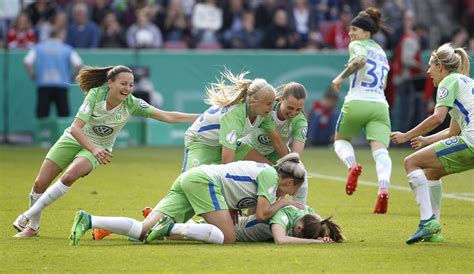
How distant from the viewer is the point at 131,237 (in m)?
9.75

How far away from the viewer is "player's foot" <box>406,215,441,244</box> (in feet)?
32.1

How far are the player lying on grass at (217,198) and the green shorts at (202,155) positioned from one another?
121 cm

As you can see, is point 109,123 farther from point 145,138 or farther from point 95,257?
point 145,138

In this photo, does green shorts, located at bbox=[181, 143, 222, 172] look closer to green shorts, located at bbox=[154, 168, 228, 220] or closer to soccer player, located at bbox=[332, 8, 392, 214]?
green shorts, located at bbox=[154, 168, 228, 220]

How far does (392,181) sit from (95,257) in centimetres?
907

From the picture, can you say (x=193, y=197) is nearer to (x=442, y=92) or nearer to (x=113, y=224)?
(x=113, y=224)

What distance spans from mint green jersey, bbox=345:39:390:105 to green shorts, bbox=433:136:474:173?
3.28 metres

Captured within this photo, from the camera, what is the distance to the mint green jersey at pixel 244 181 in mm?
9648

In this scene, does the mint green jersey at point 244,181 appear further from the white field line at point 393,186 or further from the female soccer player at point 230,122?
the white field line at point 393,186

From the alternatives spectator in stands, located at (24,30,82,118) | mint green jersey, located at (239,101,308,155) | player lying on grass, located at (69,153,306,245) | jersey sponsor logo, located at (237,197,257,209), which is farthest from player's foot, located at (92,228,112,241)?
spectator in stands, located at (24,30,82,118)

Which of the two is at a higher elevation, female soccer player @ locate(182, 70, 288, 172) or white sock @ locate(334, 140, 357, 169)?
female soccer player @ locate(182, 70, 288, 172)

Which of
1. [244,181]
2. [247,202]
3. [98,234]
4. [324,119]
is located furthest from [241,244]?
[324,119]

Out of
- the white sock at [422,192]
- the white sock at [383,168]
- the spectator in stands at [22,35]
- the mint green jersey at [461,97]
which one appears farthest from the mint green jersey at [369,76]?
the spectator in stands at [22,35]

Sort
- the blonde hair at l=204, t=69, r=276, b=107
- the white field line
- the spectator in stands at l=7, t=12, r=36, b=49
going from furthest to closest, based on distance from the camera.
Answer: the spectator in stands at l=7, t=12, r=36, b=49 < the white field line < the blonde hair at l=204, t=69, r=276, b=107
